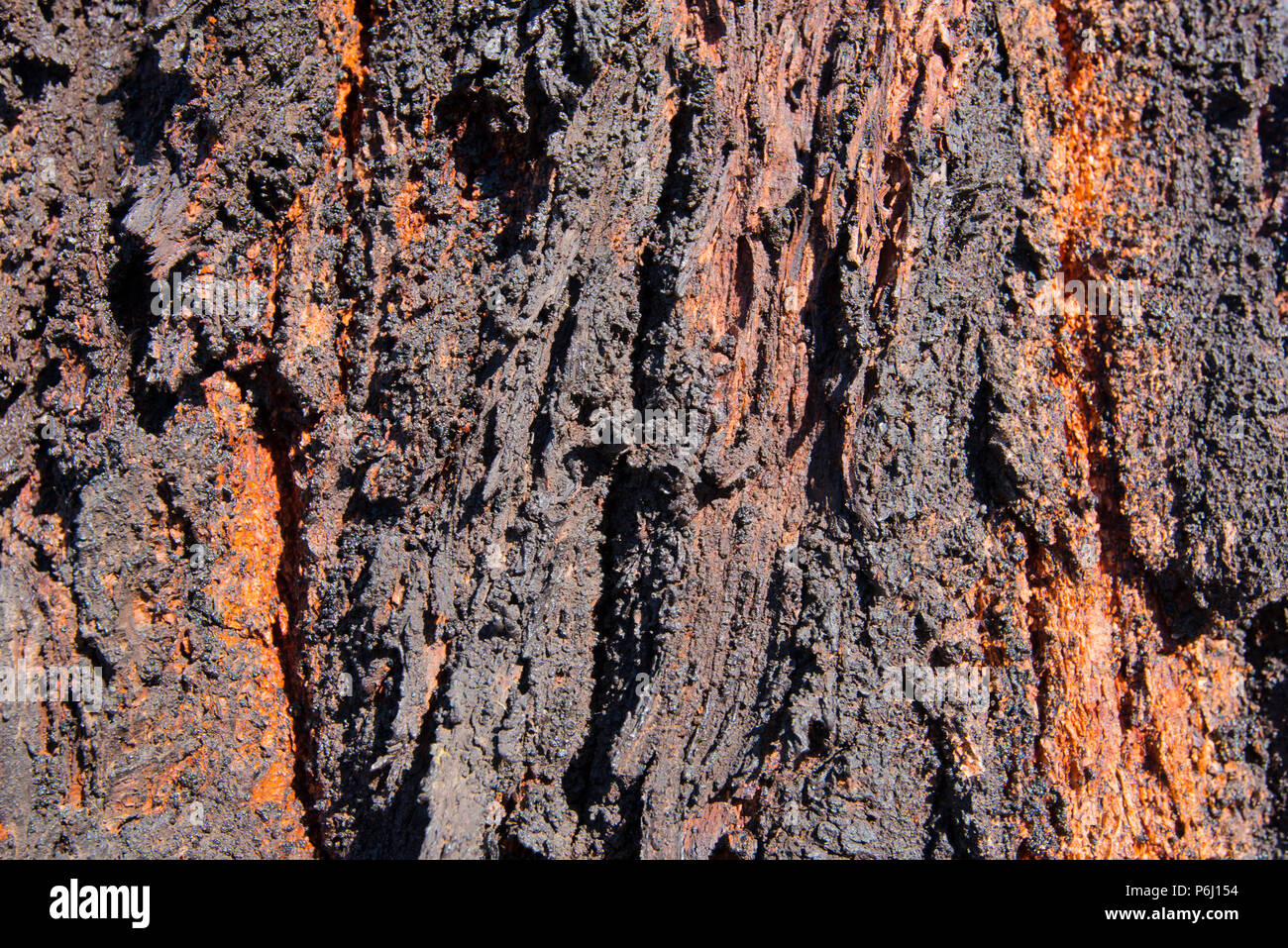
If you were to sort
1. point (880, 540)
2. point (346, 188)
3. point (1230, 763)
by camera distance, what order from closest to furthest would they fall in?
point (880, 540)
point (346, 188)
point (1230, 763)

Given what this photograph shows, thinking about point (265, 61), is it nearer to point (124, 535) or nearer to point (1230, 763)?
point (124, 535)

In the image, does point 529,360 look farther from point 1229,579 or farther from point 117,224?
point 1229,579

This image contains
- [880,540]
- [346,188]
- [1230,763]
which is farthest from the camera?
[1230,763]

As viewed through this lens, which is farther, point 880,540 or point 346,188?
point 346,188

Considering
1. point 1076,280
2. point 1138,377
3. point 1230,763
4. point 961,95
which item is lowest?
point 1230,763

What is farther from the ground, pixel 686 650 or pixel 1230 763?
pixel 686 650

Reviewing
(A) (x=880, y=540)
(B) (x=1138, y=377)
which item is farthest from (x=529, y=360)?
(B) (x=1138, y=377)

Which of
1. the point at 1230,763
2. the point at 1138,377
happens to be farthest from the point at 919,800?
the point at 1138,377
